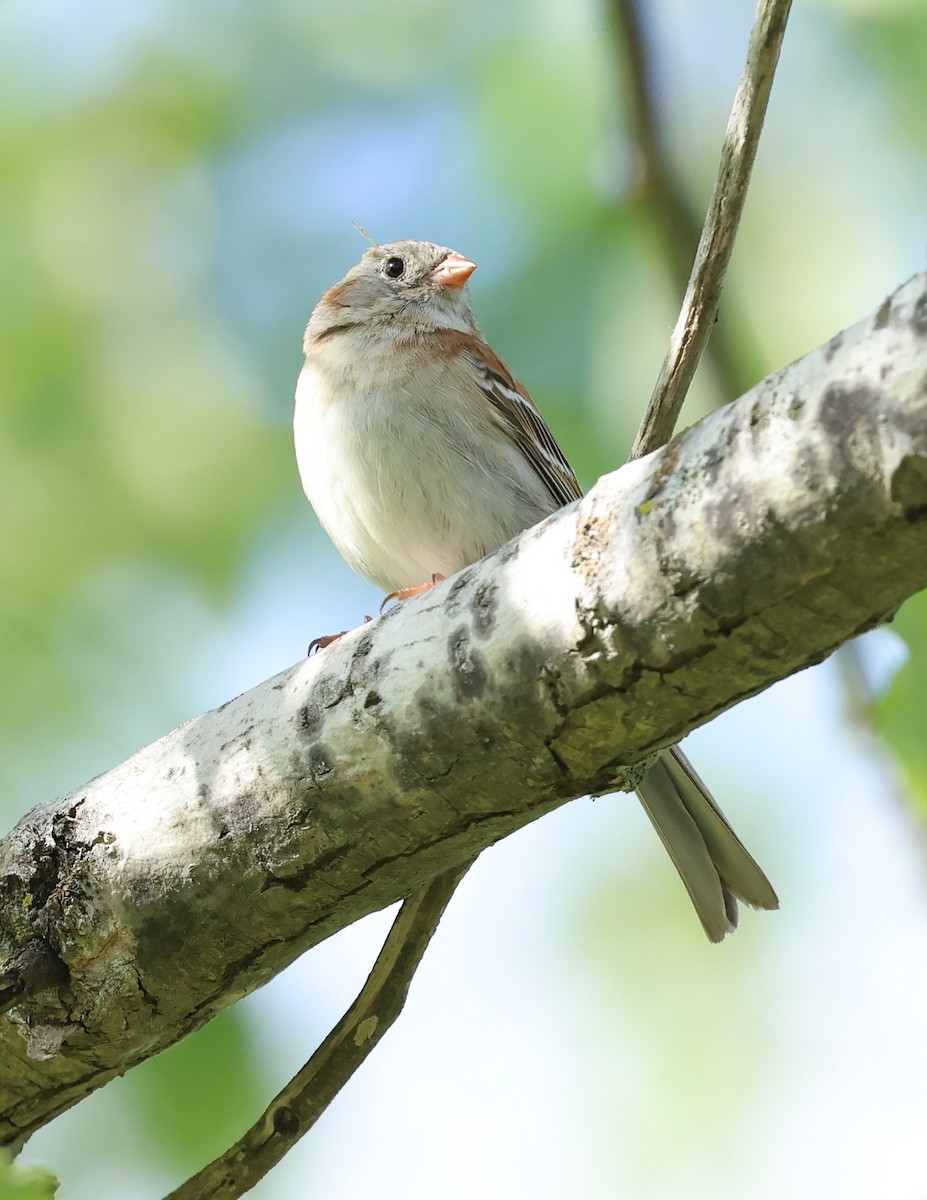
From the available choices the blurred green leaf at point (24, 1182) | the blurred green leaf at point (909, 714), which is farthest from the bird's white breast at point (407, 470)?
the blurred green leaf at point (24, 1182)

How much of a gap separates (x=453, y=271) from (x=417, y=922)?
9.54 feet

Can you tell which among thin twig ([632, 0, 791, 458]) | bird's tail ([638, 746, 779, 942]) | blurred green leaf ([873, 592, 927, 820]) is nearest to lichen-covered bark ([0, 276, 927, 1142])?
blurred green leaf ([873, 592, 927, 820])

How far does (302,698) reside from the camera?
231cm

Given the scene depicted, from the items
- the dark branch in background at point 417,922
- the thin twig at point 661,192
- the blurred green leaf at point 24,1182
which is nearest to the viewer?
the blurred green leaf at point 24,1182

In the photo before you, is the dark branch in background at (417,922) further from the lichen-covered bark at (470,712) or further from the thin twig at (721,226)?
the lichen-covered bark at (470,712)

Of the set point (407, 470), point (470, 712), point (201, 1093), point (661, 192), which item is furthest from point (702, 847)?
point (201, 1093)

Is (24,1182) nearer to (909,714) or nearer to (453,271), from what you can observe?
(909,714)

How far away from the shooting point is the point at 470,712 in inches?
79.9

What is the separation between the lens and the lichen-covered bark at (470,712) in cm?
162

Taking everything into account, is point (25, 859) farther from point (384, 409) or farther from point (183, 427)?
point (183, 427)

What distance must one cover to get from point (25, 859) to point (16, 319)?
2.87 m

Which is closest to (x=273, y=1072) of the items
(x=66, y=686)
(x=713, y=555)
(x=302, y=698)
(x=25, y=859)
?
(x=66, y=686)

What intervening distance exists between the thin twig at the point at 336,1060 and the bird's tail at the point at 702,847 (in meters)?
0.63

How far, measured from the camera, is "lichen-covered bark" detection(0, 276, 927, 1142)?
1.62m
